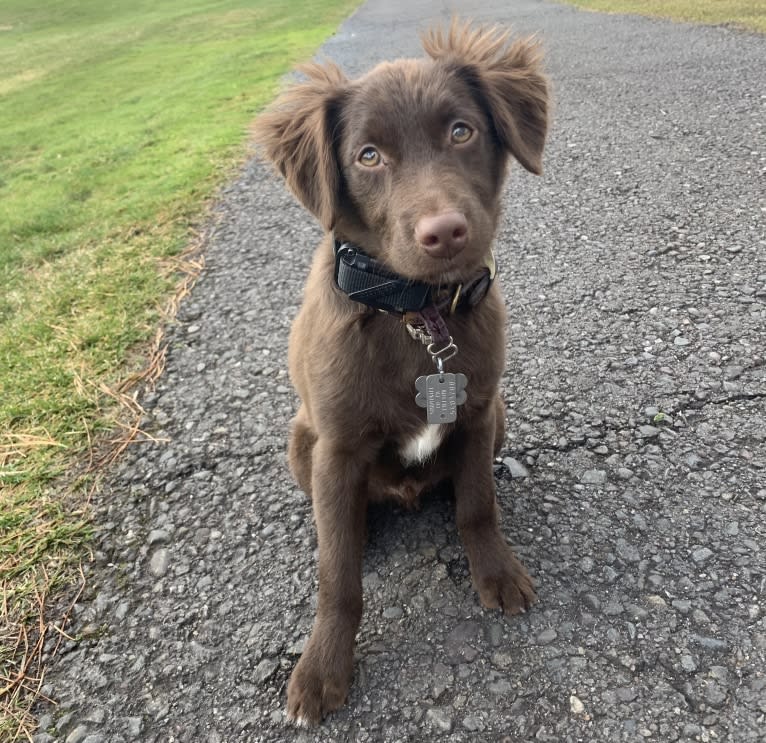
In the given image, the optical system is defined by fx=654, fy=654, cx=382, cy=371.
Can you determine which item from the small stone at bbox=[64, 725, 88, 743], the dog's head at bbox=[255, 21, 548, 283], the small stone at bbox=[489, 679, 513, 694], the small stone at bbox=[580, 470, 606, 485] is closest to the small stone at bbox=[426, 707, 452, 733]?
the small stone at bbox=[489, 679, 513, 694]

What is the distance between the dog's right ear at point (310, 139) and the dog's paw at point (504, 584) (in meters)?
1.17

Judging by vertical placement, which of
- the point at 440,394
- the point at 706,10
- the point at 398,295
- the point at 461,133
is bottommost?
the point at 706,10

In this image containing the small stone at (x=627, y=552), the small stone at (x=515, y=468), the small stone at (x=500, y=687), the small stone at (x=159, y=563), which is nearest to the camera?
the small stone at (x=500, y=687)

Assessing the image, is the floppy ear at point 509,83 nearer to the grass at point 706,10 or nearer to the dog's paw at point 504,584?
the dog's paw at point 504,584

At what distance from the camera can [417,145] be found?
1915 mm

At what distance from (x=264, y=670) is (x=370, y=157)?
1543mm

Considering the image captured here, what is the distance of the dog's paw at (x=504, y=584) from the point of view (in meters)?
2.00

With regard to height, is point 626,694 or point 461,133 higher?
point 461,133

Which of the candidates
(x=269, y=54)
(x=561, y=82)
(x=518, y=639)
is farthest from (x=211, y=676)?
(x=269, y=54)

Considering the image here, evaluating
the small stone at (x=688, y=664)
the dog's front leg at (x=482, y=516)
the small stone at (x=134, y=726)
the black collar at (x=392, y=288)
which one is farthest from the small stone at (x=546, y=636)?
the small stone at (x=134, y=726)

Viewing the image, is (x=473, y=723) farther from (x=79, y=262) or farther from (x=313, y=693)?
(x=79, y=262)

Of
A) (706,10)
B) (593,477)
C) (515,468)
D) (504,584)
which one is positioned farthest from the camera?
(706,10)

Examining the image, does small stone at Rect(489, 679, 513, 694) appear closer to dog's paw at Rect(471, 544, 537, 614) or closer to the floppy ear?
dog's paw at Rect(471, 544, 537, 614)

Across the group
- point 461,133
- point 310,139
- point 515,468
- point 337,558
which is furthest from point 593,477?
point 310,139
